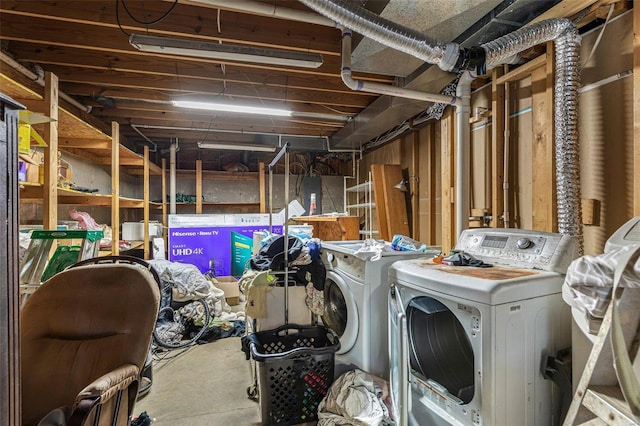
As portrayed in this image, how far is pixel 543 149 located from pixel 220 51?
7.64ft

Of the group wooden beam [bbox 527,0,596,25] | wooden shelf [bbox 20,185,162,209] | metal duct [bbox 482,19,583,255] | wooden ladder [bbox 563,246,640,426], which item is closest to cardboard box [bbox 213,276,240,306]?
wooden shelf [bbox 20,185,162,209]

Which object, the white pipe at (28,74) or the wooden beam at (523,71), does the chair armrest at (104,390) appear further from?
the wooden beam at (523,71)

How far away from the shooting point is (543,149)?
2088 millimetres

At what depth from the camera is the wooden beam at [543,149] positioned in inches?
79.2

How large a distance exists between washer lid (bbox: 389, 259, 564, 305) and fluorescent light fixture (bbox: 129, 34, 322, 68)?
191 cm

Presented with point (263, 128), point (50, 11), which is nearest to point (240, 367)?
point (50, 11)

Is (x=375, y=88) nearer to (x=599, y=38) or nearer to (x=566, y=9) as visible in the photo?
(x=566, y=9)

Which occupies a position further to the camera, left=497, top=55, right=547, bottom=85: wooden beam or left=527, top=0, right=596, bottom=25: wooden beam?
left=497, top=55, right=547, bottom=85: wooden beam

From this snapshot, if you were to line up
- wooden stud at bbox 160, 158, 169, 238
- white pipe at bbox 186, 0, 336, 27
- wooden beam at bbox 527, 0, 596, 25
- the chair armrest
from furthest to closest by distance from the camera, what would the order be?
wooden stud at bbox 160, 158, 169, 238 < white pipe at bbox 186, 0, 336, 27 < wooden beam at bbox 527, 0, 596, 25 < the chair armrest

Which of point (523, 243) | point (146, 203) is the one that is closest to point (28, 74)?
point (146, 203)

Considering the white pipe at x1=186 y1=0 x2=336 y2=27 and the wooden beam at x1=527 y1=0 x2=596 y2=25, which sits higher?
the white pipe at x1=186 y1=0 x2=336 y2=27

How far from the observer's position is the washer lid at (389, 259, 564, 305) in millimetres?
1151

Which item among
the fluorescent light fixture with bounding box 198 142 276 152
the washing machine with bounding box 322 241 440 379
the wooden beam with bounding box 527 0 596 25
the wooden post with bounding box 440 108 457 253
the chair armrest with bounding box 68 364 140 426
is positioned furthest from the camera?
the fluorescent light fixture with bounding box 198 142 276 152

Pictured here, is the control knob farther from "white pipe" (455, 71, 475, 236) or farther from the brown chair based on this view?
the brown chair
